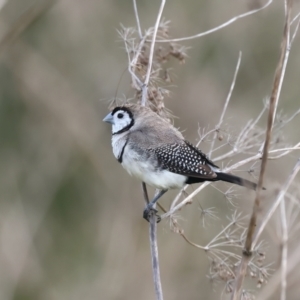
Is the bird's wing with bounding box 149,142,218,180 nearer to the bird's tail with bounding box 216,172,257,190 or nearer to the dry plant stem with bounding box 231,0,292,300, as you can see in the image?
the bird's tail with bounding box 216,172,257,190

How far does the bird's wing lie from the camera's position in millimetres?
3844

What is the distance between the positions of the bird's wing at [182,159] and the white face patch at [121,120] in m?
0.31

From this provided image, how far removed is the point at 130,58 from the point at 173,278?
3.06 m

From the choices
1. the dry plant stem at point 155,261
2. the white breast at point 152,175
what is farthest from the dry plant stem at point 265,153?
the white breast at point 152,175

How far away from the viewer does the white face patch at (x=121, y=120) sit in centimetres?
417

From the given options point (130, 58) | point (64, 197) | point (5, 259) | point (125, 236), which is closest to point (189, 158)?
point (130, 58)

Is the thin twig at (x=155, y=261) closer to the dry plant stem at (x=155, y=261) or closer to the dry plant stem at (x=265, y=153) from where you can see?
the dry plant stem at (x=155, y=261)

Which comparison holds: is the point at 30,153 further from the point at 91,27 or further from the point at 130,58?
the point at 130,58

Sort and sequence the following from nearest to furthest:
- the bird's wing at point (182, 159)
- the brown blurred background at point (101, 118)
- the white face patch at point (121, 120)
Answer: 1. the bird's wing at point (182, 159)
2. the white face patch at point (121, 120)
3. the brown blurred background at point (101, 118)

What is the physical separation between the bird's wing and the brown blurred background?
78.4 inches

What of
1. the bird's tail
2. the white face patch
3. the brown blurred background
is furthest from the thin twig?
the brown blurred background

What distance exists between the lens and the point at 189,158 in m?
3.92

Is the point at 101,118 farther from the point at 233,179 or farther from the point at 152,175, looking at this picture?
the point at 233,179

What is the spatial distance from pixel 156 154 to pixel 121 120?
403mm
